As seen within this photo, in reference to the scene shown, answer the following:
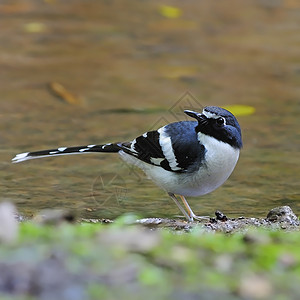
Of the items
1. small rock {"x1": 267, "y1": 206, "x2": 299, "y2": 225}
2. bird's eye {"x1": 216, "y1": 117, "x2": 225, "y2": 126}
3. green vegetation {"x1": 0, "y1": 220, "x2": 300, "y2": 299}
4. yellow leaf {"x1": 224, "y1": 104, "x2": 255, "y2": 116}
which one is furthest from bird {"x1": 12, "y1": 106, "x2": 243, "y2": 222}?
yellow leaf {"x1": 224, "y1": 104, "x2": 255, "y2": 116}

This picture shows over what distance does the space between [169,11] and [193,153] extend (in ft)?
27.6

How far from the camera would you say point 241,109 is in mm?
9242

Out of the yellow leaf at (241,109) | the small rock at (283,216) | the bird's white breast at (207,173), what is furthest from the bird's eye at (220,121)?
the yellow leaf at (241,109)

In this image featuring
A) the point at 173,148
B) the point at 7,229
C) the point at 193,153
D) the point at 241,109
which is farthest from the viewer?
the point at 241,109

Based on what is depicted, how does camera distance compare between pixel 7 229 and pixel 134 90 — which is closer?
pixel 7 229

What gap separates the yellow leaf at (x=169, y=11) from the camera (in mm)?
13312

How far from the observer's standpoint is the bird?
544 centimetres

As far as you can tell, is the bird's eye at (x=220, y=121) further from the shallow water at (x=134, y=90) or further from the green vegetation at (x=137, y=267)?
the green vegetation at (x=137, y=267)

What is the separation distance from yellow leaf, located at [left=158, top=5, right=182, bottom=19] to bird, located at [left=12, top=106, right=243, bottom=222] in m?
7.55

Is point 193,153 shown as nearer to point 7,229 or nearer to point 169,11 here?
point 7,229

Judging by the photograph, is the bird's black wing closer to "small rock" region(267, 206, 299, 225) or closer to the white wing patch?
the white wing patch

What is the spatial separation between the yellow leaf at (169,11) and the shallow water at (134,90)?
56 millimetres

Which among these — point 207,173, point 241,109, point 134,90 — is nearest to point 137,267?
point 207,173

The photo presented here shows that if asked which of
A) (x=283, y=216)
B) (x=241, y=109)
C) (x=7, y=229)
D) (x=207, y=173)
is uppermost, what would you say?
(x=7, y=229)
